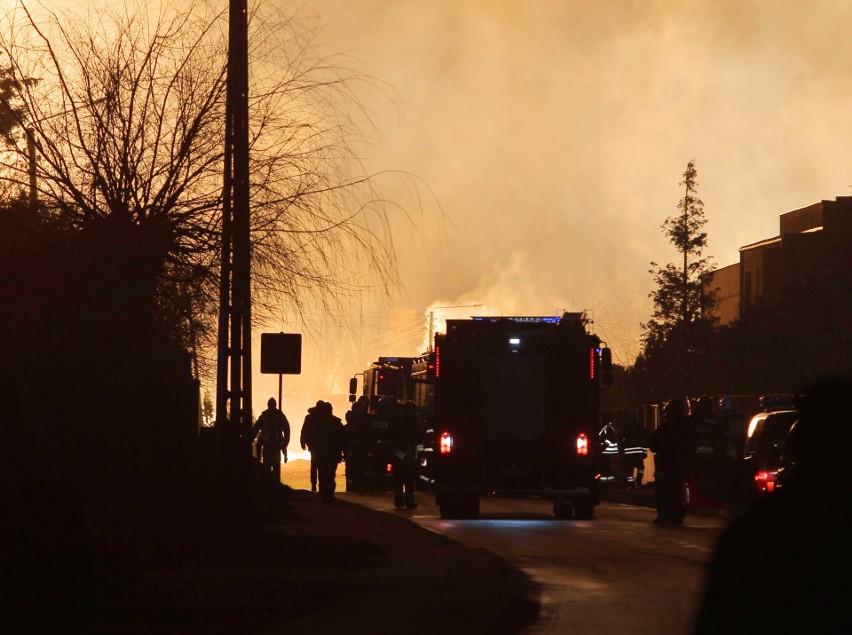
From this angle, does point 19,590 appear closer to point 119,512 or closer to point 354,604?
point 354,604

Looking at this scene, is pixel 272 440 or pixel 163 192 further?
pixel 272 440

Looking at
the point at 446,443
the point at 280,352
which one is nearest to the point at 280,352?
the point at 280,352

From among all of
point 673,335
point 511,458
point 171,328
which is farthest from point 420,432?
point 673,335

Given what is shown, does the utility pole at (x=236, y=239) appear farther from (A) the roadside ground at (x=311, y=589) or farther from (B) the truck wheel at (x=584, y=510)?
(B) the truck wheel at (x=584, y=510)

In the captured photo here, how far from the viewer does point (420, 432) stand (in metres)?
29.7

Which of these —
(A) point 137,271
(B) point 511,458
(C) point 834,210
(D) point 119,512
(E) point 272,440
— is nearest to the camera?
(D) point 119,512

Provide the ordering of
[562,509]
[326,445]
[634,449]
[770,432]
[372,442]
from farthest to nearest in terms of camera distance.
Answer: [634,449], [372,442], [326,445], [562,509], [770,432]

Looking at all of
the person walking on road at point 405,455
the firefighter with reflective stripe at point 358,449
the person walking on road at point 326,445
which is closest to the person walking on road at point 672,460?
the person walking on road at point 405,455

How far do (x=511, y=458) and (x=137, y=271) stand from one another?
360 inches

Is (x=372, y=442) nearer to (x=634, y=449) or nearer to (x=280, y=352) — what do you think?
(x=280, y=352)

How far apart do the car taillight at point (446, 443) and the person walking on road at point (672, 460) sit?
2.99 m

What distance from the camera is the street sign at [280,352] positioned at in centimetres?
2311

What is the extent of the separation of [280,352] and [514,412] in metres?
4.56

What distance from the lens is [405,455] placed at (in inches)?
1144
